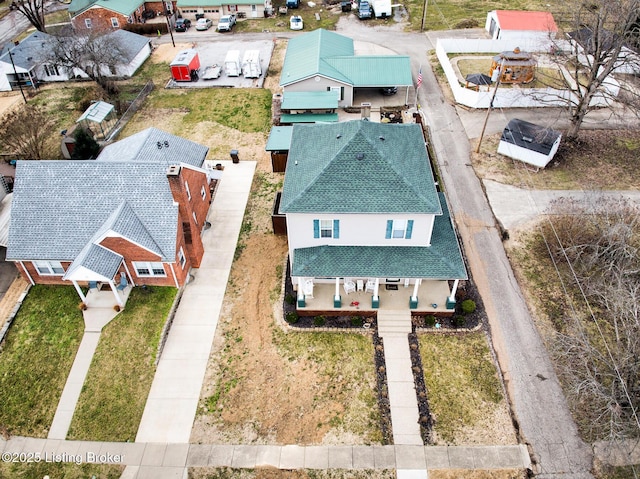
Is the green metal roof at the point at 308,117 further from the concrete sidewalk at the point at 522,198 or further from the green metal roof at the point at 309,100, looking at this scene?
the concrete sidewalk at the point at 522,198

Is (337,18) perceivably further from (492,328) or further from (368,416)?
(368,416)

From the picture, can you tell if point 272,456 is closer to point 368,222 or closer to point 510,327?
point 368,222

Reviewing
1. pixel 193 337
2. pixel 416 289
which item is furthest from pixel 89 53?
pixel 416 289

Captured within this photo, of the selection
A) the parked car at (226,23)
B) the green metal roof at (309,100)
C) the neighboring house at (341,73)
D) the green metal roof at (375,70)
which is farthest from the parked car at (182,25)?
the green metal roof at (309,100)

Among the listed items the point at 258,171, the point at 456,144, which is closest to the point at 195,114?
the point at 258,171

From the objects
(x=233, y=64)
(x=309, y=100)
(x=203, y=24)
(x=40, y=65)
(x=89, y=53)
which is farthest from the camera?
(x=203, y=24)

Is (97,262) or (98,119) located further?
(98,119)

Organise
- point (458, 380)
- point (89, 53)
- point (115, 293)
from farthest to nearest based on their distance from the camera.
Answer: point (89, 53) < point (115, 293) < point (458, 380)

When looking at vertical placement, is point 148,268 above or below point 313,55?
below
